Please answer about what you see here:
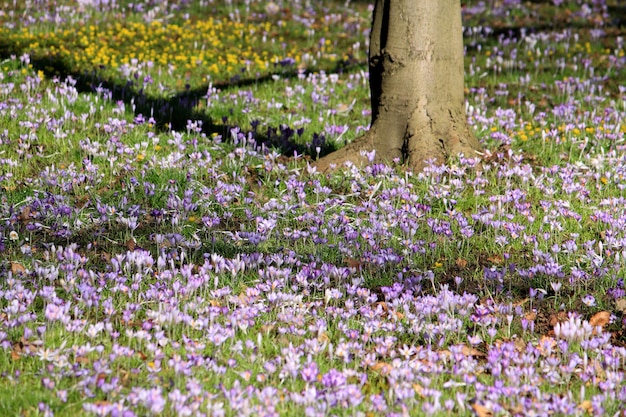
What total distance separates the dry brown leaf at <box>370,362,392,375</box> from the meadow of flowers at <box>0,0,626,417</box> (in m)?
0.02

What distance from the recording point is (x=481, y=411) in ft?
12.4

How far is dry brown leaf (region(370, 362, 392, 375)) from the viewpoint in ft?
13.2

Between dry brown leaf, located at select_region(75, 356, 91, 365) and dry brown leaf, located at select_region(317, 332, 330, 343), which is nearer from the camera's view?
dry brown leaf, located at select_region(75, 356, 91, 365)

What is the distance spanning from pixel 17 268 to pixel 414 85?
381 cm

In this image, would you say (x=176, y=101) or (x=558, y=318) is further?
(x=176, y=101)

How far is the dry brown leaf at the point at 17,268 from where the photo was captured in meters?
5.01

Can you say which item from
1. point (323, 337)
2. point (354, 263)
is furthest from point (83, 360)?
point (354, 263)

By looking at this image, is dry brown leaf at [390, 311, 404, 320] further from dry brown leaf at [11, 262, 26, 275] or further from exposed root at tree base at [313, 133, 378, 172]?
exposed root at tree base at [313, 133, 378, 172]

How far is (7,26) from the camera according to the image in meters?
11.4

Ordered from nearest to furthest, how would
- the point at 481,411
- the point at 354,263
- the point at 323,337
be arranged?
the point at 481,411 → the point at 323,337 → the point at 354,263

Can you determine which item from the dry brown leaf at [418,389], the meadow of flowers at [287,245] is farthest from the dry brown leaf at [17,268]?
the dry brown leaf at [418,389]

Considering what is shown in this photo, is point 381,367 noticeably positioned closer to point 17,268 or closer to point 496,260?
point 496,260

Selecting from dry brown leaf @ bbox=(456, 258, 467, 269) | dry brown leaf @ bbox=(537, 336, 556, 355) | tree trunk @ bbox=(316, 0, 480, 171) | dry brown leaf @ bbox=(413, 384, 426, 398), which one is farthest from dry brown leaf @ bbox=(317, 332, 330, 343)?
tree trunk @ bbox=(316, 0, 480, 171)

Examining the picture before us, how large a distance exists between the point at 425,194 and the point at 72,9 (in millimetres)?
8208
